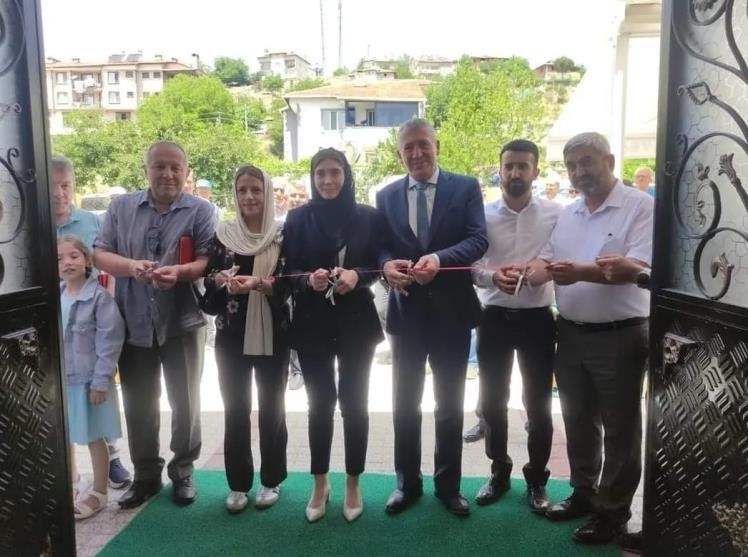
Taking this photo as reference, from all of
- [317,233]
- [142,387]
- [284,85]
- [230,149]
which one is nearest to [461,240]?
[317,233]

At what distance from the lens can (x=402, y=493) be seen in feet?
11.5

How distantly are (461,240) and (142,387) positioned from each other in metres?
2.08

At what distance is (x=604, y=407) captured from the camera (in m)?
3.04

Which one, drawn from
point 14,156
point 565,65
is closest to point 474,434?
point 14,156

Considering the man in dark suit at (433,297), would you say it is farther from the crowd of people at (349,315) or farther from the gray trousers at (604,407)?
the gray trousers at (604,407)

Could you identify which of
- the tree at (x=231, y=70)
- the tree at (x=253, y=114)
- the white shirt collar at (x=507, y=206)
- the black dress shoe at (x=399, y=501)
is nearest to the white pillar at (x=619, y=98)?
the white shirt collar at (x=507, y=206)

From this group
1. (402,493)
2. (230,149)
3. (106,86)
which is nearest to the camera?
(402,493)

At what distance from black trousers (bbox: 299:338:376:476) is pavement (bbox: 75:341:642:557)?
45cm

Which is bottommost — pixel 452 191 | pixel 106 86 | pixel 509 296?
pixel 509 296

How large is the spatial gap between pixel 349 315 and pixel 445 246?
66 centimetres

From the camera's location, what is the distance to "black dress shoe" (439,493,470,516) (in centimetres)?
336

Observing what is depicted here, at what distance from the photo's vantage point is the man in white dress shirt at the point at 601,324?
2.94 meters

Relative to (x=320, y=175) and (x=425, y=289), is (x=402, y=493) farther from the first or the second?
(x=320, y=175)

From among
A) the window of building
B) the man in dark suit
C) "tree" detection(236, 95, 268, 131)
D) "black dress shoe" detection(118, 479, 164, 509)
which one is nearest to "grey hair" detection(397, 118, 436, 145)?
the man in dark suit
